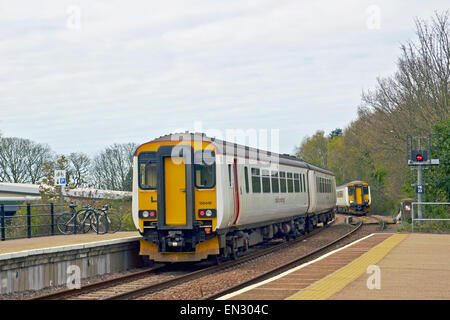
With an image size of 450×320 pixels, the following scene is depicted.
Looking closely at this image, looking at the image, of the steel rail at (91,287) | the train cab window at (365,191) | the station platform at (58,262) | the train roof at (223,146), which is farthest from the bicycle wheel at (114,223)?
the train cab window at (365,191)

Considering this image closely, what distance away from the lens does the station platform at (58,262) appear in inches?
454

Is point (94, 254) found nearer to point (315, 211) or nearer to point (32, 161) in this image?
point (315, 211)

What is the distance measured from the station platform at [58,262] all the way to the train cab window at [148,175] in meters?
1.34

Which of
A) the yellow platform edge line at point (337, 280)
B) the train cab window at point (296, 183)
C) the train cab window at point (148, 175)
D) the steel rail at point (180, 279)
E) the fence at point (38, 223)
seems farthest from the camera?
the train cab window at point (296, 183)

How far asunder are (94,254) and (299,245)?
9128 millimetres

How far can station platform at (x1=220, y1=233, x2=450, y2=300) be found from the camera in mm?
9047

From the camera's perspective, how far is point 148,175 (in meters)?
15.3

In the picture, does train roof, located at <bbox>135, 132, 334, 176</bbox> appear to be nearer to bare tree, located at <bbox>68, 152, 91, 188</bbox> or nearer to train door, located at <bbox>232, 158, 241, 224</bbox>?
train door, located at <bbox>232, 158, 241, 224</bbox>

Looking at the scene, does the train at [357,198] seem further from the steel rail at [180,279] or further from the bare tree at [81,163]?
the steel rail at [180,279]

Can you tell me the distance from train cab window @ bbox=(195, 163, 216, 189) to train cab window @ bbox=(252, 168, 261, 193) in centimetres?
281

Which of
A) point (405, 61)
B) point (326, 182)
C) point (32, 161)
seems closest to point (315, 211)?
point (326, 182)

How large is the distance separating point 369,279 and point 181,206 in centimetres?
570

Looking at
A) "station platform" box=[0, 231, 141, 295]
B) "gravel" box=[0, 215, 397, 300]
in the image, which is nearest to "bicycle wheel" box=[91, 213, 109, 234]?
"station platform" box=[0, 231, 141, 295]

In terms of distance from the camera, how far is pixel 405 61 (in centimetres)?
3541
